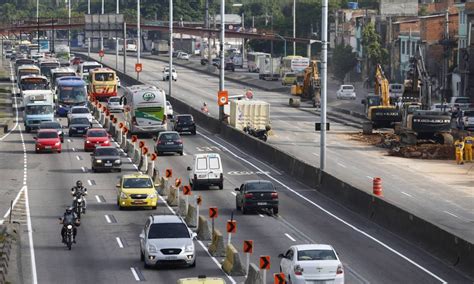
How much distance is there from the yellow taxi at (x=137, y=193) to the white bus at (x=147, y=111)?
32057 mm

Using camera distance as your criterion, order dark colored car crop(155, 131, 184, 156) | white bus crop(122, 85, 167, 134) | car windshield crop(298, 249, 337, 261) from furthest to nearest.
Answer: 1. white bus crop(122, 85, 167, 134)
2. dark colored car crop(155, 131, 184, 156)
3. car windshield crop(298, 249, 337, 261)

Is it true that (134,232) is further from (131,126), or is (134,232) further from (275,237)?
(131,126)

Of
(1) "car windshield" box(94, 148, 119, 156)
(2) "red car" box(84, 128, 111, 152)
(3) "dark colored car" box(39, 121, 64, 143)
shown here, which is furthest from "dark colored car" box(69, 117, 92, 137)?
(1) "car windshield" box(94, 148, 119, 156)

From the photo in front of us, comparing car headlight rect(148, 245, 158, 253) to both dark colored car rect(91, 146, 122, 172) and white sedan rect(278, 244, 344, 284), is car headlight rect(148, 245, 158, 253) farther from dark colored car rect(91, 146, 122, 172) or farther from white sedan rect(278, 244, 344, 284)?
dark colored car rect(91, 146, 122, 172)

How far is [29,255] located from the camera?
43.2 metres

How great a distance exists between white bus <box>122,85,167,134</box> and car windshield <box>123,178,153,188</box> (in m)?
32.3

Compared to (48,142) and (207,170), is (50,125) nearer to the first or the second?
(48,142)

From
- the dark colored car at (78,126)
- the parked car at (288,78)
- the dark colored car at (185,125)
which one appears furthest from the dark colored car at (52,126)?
the parked car at (288,78)

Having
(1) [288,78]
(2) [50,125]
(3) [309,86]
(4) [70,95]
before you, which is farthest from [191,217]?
(1) [288,78]

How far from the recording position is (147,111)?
284 feet

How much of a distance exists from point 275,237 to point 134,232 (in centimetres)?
568

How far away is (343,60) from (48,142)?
89640 millimetres

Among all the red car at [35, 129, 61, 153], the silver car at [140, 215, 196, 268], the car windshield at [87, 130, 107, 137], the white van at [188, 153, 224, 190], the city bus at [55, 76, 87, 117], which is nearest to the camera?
the silver car at [140, 215, 196, 268]

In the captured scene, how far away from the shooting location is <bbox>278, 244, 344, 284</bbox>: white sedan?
3438 centimetres
